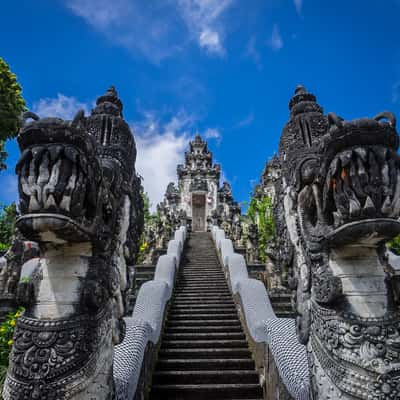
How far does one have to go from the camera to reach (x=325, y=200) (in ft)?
6.98

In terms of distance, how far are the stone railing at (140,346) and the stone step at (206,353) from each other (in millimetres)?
349

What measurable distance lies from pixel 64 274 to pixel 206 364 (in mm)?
2762

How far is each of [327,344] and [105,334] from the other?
1.67m

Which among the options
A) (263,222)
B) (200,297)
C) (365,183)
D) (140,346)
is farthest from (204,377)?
(263,222)

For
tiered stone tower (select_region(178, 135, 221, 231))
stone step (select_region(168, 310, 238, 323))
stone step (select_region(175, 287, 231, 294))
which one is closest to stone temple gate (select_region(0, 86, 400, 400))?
stone step (select_region(168, 310, 238, 323))

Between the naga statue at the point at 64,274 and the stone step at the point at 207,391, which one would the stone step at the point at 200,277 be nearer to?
the stone step at the point at 207,391

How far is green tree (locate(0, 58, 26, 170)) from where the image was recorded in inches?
401

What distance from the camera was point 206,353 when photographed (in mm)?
4125

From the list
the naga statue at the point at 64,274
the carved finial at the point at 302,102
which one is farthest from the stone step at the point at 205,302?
the carved finial at the point at 302,102

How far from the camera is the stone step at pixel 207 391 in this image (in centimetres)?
346

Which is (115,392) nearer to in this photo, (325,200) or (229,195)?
(325,200)

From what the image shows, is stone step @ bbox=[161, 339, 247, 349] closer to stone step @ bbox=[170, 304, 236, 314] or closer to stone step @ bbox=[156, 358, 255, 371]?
stone step @ bbox=[156, 358, 255, 371]

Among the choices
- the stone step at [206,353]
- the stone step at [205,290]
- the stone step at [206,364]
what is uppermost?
the stone step at [205,290]

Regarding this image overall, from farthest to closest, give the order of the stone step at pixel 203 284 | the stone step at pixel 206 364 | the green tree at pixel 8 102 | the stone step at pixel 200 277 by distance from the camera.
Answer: the green tree at pixel 8 102 → the stone step at pixel 200 277 → the stone step at pixel 203 284 → the stone step at pixel 206 364
